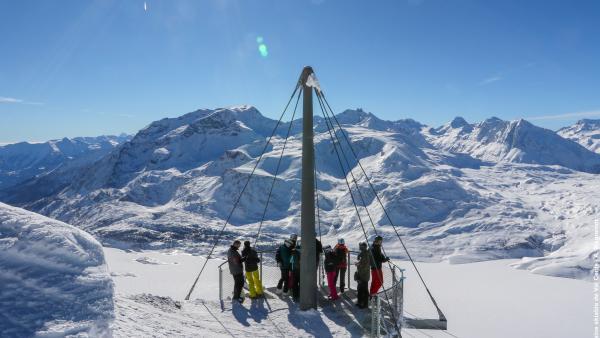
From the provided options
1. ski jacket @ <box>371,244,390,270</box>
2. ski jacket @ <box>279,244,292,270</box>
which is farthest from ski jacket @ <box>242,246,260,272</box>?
ski jacket @ <box>371,244,390,270</box>

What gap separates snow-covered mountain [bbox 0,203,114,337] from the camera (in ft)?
22.5

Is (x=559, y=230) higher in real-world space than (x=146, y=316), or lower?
lower

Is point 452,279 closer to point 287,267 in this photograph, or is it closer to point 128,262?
point 128,262

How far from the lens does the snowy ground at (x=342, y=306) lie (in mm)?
11859

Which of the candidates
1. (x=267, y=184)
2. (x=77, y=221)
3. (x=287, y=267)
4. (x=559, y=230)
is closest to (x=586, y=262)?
(x=559, y=230)

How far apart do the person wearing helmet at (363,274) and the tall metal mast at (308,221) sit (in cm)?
142

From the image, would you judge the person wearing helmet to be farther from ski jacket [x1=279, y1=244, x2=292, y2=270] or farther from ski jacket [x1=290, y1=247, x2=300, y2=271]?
ski jacket [x1=279, y1=244, x2=292, y2=270]

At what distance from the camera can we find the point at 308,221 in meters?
13.9

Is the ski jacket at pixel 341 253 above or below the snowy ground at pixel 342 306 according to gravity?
above

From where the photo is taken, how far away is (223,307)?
14.0m

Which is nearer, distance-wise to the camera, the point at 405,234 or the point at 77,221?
the point at 405,234

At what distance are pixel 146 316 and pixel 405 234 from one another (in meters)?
132

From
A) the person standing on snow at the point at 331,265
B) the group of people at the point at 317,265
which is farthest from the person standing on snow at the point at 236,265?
the person standing on snow at the point at 331,265

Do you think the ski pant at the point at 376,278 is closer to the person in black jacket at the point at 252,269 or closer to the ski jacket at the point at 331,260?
the ski jacket at the point at 331,260
